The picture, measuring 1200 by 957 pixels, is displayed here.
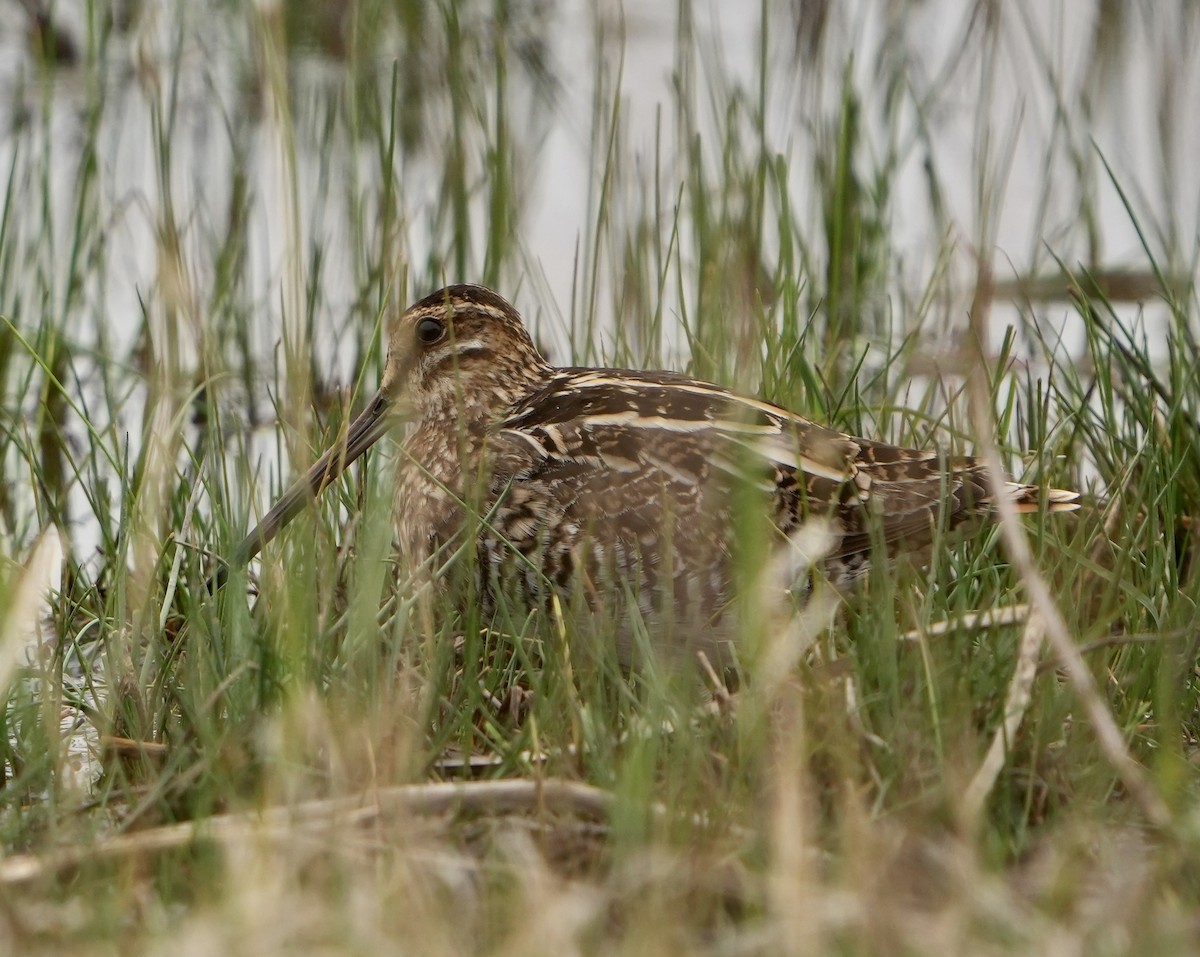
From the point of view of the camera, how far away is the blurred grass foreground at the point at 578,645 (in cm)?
246

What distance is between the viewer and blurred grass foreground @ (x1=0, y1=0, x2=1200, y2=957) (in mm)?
2463

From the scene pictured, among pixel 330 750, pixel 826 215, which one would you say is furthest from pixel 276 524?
pixel 826 215

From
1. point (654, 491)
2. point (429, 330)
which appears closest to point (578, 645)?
point (654, 491)

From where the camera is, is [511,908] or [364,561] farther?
[364,561]

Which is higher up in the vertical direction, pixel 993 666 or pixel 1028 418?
pixel 1028 418

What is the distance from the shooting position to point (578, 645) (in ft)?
11.8

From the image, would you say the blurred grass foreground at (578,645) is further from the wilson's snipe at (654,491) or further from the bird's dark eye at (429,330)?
the bird's dark eye at (429,330)

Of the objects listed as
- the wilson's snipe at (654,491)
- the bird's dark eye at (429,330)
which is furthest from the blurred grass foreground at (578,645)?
the bird's dark eye at (429,330)

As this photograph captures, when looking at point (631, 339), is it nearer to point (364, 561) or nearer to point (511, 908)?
point (364, 561)

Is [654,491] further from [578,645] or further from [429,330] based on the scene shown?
[429,330]

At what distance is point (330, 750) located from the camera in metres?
2.85

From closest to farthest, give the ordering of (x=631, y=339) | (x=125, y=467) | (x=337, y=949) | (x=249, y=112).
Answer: (x=337, y=949)
(x=125, y=467)
(x=631, y=339)
(x=249, y=112)

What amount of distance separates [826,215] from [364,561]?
9.01ft

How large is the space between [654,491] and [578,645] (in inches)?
20.0
